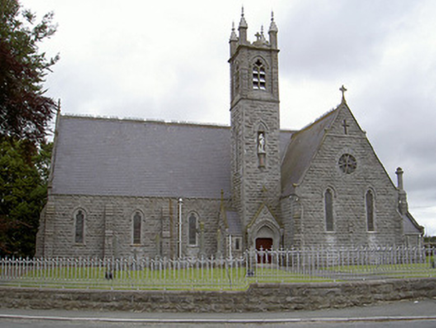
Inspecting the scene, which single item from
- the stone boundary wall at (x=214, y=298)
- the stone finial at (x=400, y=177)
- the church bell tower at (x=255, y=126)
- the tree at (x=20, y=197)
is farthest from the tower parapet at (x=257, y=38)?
the stone boundary wall at (x=214, y=298)

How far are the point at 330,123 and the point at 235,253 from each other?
32.8ft

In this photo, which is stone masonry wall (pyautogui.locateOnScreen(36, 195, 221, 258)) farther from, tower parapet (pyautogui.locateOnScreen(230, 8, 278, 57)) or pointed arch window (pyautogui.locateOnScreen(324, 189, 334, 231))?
tower parapet (pyautogui.locateOnScreen(230, 8, 278, 57))

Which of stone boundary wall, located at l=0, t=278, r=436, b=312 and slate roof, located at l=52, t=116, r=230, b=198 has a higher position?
slate roof, located at l=52, t=116, r=230, b=198

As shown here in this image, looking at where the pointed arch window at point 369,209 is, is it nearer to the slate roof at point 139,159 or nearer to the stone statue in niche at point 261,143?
the stone statue in niche at point 261,143

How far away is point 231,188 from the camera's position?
32656 millimetres

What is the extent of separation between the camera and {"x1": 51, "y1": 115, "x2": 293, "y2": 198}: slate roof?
104ft

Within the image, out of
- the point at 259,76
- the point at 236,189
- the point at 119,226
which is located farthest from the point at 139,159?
the point at 259,76

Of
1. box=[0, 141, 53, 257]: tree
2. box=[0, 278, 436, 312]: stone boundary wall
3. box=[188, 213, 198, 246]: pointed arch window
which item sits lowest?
box=[0, 278, 436, 312]: stone boundary wall

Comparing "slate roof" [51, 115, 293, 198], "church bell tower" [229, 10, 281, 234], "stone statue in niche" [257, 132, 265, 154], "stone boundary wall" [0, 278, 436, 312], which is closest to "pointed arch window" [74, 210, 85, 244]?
"slate roof" [51, 115, 293, 198]

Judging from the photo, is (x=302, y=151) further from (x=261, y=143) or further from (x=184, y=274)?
(x=184, y=274)

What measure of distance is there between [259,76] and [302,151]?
227 inches

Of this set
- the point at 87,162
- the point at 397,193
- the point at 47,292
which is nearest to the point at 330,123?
the point at 397,193

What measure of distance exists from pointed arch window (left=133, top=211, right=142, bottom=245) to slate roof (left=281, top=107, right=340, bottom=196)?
31.8 feet

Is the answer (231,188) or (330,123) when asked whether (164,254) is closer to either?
(231,188)
